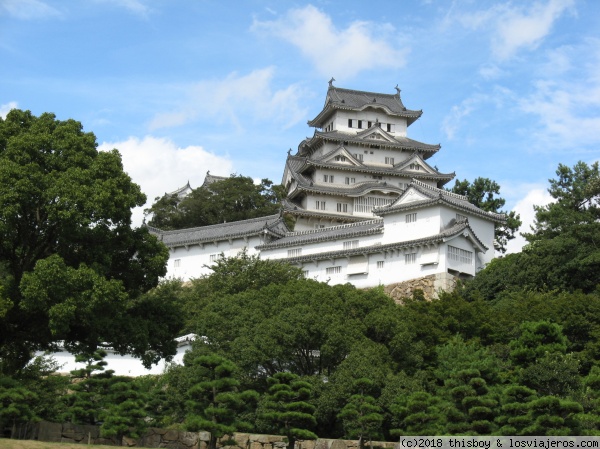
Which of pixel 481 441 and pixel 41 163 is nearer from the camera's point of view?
pixel 481 441

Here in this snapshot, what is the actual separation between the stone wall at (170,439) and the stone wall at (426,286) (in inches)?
700

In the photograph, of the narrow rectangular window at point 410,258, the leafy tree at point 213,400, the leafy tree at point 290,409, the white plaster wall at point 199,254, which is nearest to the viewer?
the leafy tree at point 213,400

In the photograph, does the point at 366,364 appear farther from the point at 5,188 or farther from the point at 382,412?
the point at 5,188

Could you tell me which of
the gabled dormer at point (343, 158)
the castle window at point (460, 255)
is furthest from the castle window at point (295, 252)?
the gabled dormer at point (343, 158)

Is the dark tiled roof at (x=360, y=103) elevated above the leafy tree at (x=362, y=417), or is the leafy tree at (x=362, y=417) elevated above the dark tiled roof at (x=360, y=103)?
the dark tiled roof at (x=360, y=103)

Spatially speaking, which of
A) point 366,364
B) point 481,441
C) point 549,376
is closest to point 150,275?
point 366,364

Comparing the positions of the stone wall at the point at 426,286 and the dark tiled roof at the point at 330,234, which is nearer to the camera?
the stone wall at the point at 426,286

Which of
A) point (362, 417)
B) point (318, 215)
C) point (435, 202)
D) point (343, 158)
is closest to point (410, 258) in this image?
point (435, 202)

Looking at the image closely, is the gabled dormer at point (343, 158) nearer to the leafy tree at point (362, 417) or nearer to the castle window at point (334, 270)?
the castle window at point (334, 270)

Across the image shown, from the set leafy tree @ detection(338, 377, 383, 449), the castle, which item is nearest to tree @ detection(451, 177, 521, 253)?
the castle

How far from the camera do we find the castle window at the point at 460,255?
4406 centimetres

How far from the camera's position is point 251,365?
92.1ft

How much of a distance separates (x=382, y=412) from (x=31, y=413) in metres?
9.88

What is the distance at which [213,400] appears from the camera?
23.1 meters
